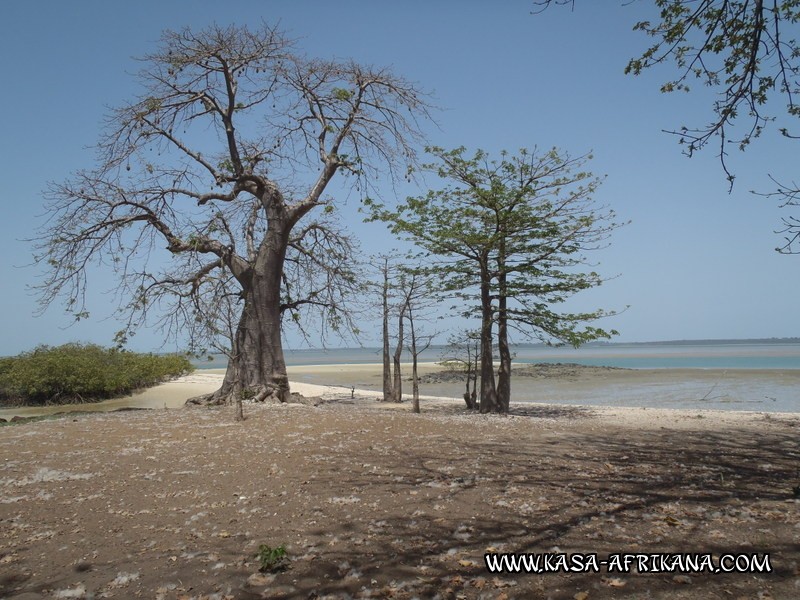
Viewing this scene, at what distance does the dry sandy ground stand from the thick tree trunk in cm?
533

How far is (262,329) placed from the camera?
15.0 m

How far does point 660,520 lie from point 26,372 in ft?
79.0

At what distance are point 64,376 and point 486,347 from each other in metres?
17.3

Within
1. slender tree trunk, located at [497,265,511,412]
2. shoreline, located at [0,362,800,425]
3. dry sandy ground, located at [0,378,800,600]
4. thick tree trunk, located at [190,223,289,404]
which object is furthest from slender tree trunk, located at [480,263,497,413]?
dry sandy ground, located at [0,378,800,600]

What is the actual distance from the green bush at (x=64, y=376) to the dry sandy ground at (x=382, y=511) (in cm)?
1435

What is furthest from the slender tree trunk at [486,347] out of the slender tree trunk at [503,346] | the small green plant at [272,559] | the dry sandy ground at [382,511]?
the small green plant at [272,559]

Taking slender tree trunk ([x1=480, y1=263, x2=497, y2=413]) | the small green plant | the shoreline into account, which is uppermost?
slender tree trunk ([x1=480, y1=263, x2=497, y2=413])

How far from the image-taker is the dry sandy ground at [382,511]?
3.80m

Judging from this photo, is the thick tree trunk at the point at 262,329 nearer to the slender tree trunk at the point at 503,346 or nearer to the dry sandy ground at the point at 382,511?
the dry sandy ground at the point at 382,511

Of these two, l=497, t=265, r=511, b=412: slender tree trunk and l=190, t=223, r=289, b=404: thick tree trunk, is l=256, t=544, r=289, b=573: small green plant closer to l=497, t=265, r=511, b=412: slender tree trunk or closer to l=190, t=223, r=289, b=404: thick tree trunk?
l=190, t=223, r=289, b=404: thick tree trunk

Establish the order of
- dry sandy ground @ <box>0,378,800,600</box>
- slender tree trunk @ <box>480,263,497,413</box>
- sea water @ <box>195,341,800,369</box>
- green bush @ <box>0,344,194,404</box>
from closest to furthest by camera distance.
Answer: dry sandy ground @ <box>0,378,800,600</box> → slender tree trunk @ <box>480,263,497,413</box> → green bush @ <box>0,344,194,404</box> → sea water @ <box>195,341,800,369</box>

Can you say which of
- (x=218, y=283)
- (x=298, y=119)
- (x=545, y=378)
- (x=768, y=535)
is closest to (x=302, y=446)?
(x=768, y=535)

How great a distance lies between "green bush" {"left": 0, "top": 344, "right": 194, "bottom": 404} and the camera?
21.6 m

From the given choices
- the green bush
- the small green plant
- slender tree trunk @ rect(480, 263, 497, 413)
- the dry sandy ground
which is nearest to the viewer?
the dry sandy ground
